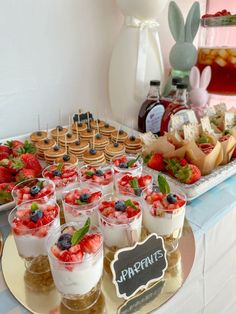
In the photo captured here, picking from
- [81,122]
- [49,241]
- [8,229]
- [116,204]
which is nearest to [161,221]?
[116,204]

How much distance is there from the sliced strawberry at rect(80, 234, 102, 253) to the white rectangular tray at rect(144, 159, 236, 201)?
0.38m

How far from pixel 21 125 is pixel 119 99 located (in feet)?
1.41

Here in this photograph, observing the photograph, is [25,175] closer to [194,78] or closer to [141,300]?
[141,300]

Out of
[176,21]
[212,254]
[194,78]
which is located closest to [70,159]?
[212,254]

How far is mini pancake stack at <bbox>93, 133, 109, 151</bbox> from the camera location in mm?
1147

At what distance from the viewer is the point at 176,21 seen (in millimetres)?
1398

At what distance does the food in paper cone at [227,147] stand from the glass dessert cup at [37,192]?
0.58 meters

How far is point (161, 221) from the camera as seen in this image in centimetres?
69

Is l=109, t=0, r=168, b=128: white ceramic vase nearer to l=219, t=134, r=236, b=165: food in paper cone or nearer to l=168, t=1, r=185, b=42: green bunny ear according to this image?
l=168, t=1, r=185, b=42: green bunny ear

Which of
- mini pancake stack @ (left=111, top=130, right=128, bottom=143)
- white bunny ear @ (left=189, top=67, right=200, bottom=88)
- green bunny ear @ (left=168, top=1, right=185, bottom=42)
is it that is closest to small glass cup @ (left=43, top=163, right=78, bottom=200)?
mini pancake stack @ (left=111, top=130, right=128, bottom=143)

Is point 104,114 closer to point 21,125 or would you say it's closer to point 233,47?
point 21,125

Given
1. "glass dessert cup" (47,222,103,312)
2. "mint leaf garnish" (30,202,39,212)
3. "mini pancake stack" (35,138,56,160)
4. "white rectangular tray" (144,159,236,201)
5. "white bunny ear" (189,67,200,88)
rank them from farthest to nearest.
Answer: "white bunny ear" (189,67,200,88)
"mini pancake stack" (35,138,56,160)
"white rectangular tray" (144,159,236,201)
"mint leaf garnish" (30,202,39,212)
"glass dessert cup" (47,222,103,312)

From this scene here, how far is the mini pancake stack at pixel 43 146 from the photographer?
110cm

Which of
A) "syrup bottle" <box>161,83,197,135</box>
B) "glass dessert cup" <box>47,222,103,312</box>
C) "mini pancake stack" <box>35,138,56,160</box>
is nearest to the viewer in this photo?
"glass dessert cup" <box>47,222,103,312</box>
